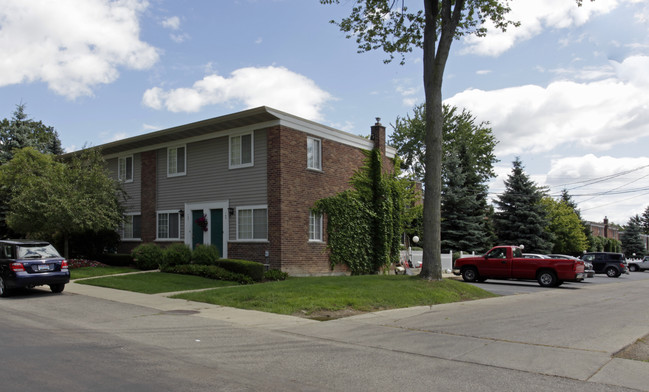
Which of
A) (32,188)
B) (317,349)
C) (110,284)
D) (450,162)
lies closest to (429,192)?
(317,349)

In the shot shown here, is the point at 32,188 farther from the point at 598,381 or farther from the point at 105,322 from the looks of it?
the point at 598,381

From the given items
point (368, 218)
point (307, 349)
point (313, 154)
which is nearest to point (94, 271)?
point (313, 154)

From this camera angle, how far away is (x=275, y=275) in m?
18.3

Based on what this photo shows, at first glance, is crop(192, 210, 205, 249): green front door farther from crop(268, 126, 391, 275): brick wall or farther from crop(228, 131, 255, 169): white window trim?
crop(268, 126, 391, 275): brick wall

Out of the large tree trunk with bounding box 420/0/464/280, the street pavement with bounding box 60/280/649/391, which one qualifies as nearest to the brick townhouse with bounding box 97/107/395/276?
the large tree trunk with bounding box 420/0/464/280

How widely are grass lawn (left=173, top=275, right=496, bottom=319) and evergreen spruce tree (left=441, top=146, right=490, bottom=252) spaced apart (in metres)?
20.0

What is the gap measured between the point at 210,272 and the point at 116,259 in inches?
254

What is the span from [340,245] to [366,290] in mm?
7989

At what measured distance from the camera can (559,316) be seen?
1186cm

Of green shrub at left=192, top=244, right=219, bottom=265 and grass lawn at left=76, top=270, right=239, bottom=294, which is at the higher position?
green shrub at left=192, top=244, right=219, bottom=265

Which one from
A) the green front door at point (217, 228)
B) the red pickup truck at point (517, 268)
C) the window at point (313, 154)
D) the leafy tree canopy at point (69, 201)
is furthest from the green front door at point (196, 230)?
the red pickup truck at point (517, 268)

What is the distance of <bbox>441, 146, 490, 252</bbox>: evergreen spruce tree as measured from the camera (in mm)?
35906

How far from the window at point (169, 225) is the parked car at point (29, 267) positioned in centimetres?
864

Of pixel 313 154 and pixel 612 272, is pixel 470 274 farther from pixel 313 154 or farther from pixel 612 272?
pixel 612 272
